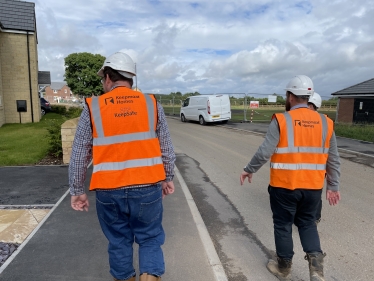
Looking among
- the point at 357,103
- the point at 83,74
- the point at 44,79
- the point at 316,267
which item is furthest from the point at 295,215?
the point at 83,74

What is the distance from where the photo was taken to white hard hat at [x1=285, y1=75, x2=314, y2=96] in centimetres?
295

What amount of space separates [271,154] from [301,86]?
70 centimetres

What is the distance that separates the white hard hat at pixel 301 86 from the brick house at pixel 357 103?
2341cm

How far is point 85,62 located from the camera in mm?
47406

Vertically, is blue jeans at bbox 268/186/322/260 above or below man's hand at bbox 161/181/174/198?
below

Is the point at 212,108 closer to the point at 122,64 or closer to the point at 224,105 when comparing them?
the point at 224,105

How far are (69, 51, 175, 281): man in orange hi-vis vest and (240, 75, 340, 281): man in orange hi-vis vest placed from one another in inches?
44.1

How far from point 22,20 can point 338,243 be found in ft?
72.3

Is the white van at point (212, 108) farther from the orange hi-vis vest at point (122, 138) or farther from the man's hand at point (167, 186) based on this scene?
the orange hi-vis vest at point (122, 138)

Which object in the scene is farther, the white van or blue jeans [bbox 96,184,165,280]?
the white van

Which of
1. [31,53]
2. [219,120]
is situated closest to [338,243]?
[219,120]

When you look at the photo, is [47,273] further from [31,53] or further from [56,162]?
[31,53]

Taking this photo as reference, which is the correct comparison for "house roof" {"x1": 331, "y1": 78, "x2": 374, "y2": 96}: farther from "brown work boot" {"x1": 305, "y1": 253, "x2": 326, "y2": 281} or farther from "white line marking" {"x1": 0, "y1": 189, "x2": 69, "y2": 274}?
"white line marking" {"x1": 0, "y1": 189, "x2": 69, "y2": 274}

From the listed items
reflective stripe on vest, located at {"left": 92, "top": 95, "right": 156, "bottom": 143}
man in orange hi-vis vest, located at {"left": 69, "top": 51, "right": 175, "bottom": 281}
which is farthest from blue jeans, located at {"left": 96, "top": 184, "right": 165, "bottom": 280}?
reflective stripe on vest, located at {"left": 92, "top": 95, "right": 156, "bottom": 143}
